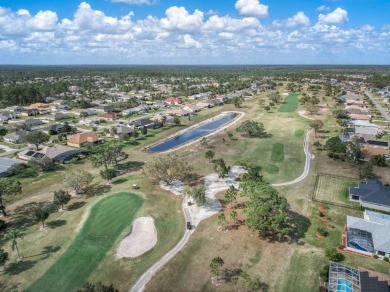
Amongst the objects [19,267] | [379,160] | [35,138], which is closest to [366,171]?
[379,160]

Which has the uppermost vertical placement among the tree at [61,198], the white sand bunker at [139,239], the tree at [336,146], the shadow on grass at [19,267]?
the tree at [336,146]

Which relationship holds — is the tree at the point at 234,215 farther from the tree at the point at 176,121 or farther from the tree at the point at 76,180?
the tree at the point at 176,121

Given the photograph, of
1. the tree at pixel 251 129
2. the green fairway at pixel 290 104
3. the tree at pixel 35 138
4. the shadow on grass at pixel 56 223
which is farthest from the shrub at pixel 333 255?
the green fairway at pixel 290 104

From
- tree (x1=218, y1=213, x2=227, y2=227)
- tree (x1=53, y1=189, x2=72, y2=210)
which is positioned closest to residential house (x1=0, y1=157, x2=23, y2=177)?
tree (x1=53, y1=189, x2=72, y2=210)

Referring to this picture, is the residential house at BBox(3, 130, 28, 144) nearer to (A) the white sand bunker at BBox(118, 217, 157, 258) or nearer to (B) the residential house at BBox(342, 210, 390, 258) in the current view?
(A) the white sand bunker at BBox(118, 217, 157, 258)

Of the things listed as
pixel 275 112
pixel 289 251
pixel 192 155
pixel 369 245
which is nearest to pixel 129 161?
pixel 192 155

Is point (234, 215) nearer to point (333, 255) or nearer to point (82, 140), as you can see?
point (333, 255)
